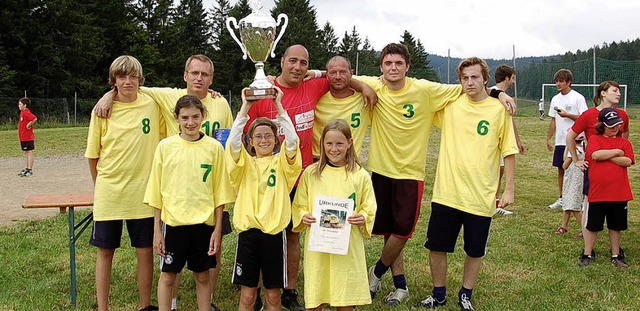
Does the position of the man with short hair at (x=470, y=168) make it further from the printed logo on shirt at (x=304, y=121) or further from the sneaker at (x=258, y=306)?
the sneaker at (x=258, y=306)

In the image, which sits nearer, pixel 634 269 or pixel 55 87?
pixel 634 269

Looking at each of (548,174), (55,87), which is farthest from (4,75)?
(548,174)

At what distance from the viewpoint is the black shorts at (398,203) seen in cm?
455

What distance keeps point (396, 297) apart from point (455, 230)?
772 mm

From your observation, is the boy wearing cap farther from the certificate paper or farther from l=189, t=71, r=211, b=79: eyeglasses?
l=189, t=71, r=211, b=79: eyeglasses

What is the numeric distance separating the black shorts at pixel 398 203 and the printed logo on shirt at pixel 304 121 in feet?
2.37

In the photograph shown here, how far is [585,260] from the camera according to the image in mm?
5879

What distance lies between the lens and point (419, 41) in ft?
196

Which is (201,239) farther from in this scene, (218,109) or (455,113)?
(455,113)

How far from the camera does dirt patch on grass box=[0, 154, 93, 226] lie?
8.66m

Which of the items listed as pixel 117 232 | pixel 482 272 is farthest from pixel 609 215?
pixel 117 232

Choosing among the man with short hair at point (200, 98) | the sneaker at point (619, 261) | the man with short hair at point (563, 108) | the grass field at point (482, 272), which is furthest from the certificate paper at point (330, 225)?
the man with short hair at point (563, 108)

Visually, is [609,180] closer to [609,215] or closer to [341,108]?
[609,215]

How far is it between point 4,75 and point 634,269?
116 ft
